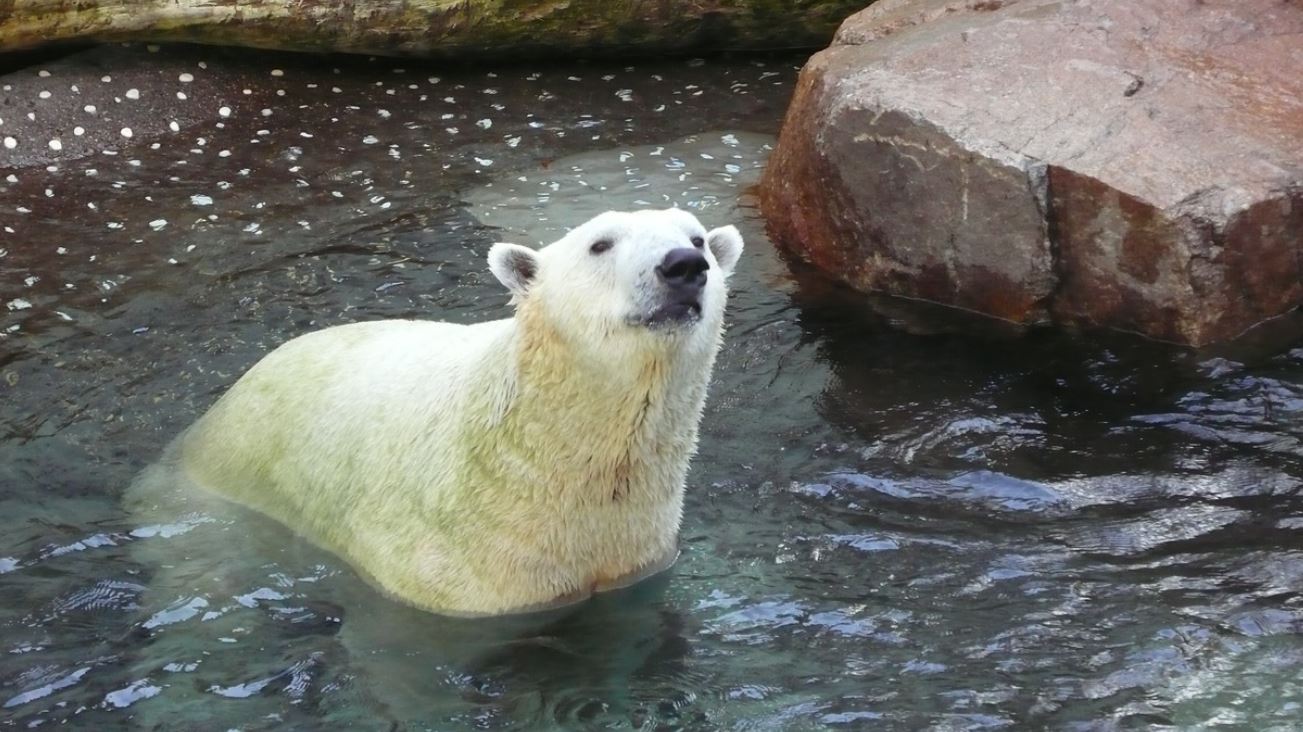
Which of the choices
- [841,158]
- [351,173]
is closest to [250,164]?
[351,173]

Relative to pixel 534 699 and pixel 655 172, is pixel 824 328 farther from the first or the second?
pixel 534 699

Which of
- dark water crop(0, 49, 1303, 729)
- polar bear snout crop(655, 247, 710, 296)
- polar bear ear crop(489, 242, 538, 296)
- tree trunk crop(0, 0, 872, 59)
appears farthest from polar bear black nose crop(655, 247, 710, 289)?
tree trunk crop(0, 0, 872, 59)

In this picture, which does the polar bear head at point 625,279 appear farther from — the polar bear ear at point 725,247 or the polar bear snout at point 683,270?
the polar bear ear at point 725,247

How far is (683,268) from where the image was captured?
4965 millimetres

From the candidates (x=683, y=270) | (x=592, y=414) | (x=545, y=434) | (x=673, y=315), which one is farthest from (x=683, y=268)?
(x=545, y=434)

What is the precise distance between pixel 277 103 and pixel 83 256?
9.99 ft

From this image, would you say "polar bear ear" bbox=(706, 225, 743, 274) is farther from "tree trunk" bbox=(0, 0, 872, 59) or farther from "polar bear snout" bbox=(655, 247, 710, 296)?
"tree trunk" bbox=(0, 0, 872, 59)

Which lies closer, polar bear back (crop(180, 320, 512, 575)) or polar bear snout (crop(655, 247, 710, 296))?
polar bear snout (crop(655, 247, 710, 296))

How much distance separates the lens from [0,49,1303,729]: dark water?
5.12 m

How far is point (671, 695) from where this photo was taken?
5152mm

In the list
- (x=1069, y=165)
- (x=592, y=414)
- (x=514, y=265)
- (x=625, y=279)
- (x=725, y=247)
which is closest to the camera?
(x=625, y=279)

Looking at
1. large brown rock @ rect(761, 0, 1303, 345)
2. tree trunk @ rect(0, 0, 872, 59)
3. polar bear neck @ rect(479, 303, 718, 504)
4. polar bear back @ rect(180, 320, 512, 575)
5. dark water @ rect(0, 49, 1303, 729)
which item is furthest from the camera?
tree trunk @ rect(0, 0, 872, 59)

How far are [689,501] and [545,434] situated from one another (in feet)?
4.44

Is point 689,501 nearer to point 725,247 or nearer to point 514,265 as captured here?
point 725,247
